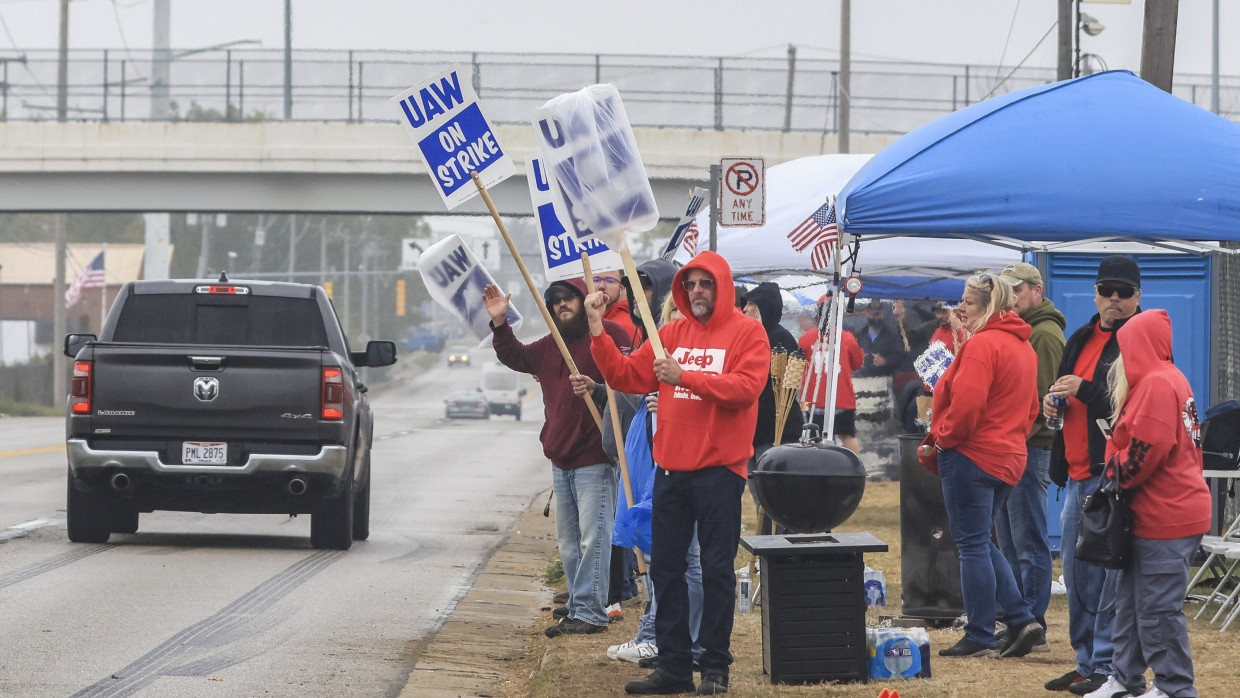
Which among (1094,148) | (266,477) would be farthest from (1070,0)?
(266,477)

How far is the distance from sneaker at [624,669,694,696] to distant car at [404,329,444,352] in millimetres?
121912

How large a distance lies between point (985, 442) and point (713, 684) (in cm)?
213

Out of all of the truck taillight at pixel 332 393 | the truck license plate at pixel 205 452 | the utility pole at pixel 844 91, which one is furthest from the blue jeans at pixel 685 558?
the utility pole at pixel 844 91

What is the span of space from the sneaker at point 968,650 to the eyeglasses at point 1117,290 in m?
2.08

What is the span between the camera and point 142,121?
3631cm

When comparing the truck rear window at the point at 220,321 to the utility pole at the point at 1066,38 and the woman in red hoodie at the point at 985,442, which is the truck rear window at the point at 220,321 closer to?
the woman in red hoodie at the point at 985,442

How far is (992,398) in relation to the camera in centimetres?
866

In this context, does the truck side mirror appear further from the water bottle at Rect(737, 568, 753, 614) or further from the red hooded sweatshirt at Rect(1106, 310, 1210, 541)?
the red hooded sweatshirt at Rect(1106, 310, 1210, 541)

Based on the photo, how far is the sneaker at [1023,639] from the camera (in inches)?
341

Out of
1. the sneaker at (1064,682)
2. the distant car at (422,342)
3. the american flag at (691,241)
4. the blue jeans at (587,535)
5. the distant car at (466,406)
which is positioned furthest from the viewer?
the distant car at (422,342)

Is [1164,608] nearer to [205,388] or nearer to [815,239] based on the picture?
[205,388]

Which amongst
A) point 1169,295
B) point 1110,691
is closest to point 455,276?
point 1110,691

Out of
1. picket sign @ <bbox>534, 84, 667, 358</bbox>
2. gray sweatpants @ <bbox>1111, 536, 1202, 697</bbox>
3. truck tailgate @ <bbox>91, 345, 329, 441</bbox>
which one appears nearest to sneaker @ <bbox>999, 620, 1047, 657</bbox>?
gray sweatpants @ <bbox>1111, 536, 1202, 697</bbox>

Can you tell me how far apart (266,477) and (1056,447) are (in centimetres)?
670
